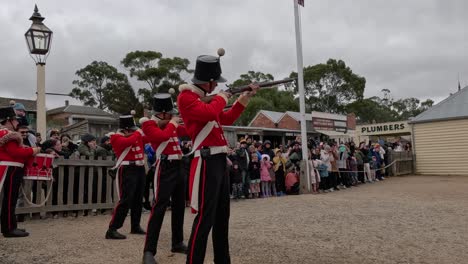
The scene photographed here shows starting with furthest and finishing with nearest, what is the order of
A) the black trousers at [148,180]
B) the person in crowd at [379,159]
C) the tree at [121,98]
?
the tree at [121,98] → the person in crowd at [379,159] → the black trousers at [148,180]

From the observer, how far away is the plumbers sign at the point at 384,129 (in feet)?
118

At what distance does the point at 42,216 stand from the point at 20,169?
93.6 inches

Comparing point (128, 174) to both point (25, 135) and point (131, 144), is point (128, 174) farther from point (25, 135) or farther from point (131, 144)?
point (25, 135)

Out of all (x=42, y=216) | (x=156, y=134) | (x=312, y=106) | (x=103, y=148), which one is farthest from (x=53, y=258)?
(x=312, y=106)

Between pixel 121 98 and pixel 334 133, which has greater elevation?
pixel 121 98

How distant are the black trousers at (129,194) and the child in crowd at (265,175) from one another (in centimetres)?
695

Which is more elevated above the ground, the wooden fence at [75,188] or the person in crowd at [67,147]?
the person in crowd at [67,147]

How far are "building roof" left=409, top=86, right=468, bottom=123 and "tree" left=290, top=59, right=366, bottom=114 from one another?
118 feet

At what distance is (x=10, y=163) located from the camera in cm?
678

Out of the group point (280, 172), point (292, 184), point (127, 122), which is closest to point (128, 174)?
point (127, 122)

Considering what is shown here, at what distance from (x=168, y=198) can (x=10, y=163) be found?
2.89 meters

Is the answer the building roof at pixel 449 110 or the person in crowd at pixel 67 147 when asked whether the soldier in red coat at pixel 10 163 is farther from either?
the building roof at pixel 449 110

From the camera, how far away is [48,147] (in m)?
8.70

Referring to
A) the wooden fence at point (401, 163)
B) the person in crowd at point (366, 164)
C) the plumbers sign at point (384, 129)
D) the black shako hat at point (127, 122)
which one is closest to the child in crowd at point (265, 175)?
the person in crowd at point (366, 164)
